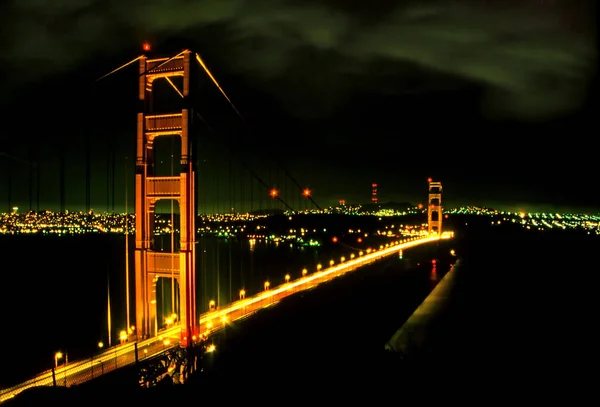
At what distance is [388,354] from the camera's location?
535 inches

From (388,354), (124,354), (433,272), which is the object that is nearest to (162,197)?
(124,354)

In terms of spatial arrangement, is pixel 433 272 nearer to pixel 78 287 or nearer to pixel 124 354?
pixel 78 287

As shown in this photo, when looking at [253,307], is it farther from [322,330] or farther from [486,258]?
[486,258]

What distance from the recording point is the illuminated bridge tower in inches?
398

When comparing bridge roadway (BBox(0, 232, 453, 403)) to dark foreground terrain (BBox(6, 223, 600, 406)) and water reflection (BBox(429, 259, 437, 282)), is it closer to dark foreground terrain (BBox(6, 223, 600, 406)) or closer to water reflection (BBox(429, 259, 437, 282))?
dark foreground terrain (BBox(6, 223, 600, 406))

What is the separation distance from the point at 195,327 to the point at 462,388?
5394 millimetres

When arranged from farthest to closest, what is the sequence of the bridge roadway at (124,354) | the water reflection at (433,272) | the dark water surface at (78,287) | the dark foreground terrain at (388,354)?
1. the water reflection at (433,272)
2. the dark water surface at (78,287)
3. the bridge roadway at (124,354)
4. the dark foreground terrain at (388,354)

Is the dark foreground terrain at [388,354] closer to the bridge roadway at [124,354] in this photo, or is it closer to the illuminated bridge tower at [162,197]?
the bridge roadway at [124,354]

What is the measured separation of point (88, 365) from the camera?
8.59 meters

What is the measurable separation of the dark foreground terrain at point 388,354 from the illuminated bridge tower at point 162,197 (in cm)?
152

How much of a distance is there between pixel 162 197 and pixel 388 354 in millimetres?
6957

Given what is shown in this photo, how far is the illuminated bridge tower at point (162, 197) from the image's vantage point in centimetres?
1012

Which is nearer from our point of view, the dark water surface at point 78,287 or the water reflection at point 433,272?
the dark water surface at point 78,287

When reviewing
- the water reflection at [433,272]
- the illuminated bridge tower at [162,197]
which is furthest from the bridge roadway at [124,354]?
the water reflection at [433,272]
